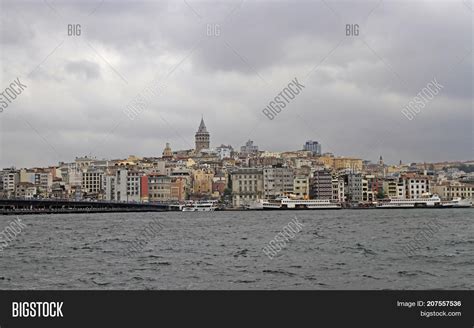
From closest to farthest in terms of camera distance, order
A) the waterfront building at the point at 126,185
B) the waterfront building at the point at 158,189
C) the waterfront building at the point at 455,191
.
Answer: the waterfront building at the point at 455,191, the waterfront building at the point at 158,189, the waterfront building at the point at 126,185

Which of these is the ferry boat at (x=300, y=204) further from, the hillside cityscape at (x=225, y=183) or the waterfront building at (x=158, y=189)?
the waterfront building at (x=158, y=189)

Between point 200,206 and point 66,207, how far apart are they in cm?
1970

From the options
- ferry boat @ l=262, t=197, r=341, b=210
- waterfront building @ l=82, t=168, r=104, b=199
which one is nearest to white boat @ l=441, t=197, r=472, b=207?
ferry boat @ l=262, t=197, r=341, b=210

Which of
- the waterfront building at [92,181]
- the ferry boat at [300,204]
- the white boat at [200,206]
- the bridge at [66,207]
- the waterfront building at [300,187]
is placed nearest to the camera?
the bridge at [66,207]

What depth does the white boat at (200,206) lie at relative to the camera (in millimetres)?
95875

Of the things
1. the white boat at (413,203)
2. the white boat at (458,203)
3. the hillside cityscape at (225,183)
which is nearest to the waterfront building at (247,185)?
the hillside cityscape at (225,183)

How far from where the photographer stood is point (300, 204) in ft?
308

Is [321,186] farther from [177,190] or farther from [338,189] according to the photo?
[177,190]

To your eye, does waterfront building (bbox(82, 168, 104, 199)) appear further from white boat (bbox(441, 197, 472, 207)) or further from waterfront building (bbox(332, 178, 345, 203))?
white boat (bbox(441, 197, 472, 207))
